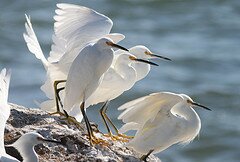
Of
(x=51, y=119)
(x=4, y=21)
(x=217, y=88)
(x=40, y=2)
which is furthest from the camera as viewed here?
(x=40, y=2)

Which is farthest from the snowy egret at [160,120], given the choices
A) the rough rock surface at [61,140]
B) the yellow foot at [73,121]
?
the yellow foot at [73,121]

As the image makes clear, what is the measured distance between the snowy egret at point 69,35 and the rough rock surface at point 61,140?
2.24 ft

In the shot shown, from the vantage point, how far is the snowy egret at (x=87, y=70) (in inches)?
271

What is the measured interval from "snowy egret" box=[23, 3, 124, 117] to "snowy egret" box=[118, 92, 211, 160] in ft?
3.04

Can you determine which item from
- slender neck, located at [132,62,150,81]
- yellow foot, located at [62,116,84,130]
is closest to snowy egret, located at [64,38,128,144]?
yellow foot, located at [62,116,84,130]

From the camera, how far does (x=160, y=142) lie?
678 centimetres

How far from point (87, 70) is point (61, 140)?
28.3 inches

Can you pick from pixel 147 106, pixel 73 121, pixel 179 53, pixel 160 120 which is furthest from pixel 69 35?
pixel 179 53

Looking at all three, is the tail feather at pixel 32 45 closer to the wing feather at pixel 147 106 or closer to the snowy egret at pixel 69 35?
the snowy egret at pixel 69 35

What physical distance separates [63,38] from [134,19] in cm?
1189

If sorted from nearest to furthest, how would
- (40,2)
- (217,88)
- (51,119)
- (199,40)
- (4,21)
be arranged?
(51,119) < (217,88) < (199,40) < (4,21) < (40,2)

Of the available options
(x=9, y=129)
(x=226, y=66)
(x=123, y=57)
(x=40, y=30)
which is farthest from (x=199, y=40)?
(x=9, y=129)

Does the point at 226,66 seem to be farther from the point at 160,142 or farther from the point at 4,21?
the point at 160,142

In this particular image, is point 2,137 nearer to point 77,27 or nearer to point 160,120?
point 160,120
